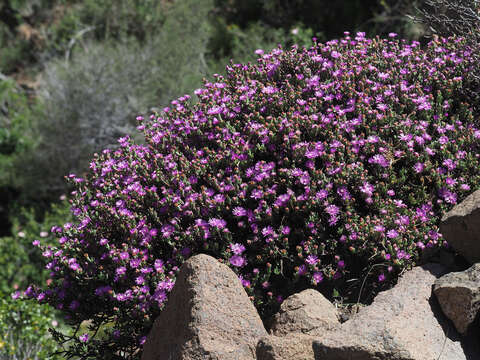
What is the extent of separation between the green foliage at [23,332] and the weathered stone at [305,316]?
2693 mm

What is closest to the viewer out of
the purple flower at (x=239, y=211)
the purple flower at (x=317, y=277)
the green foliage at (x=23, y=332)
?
the purple flower at (x=317, y=277)

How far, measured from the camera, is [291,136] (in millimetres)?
3129

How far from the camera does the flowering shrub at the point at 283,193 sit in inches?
115

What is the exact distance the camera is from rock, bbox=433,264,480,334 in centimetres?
242

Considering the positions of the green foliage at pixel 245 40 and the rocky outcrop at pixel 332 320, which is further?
the green foliage at pixel 245 40

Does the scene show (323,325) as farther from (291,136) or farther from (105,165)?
(105,165)

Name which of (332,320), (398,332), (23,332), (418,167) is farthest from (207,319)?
(23,332)

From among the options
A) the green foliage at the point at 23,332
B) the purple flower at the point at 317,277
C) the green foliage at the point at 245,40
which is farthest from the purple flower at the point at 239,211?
the green foliage at the point at 245,40

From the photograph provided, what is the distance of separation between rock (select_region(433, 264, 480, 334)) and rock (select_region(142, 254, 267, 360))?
0.85 m

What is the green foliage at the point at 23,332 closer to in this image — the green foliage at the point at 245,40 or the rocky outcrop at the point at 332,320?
the rocky outcrop at the point at 332,320

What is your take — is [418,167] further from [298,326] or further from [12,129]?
[12,129]

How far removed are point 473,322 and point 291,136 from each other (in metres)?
1.34

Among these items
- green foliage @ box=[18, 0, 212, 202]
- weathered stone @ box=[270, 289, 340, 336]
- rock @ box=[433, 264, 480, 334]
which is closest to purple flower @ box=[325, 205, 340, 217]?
weathered stone @ box=[270, 289, 340, 336]

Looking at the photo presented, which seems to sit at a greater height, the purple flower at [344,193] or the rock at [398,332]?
the purple flower at [344,193]
